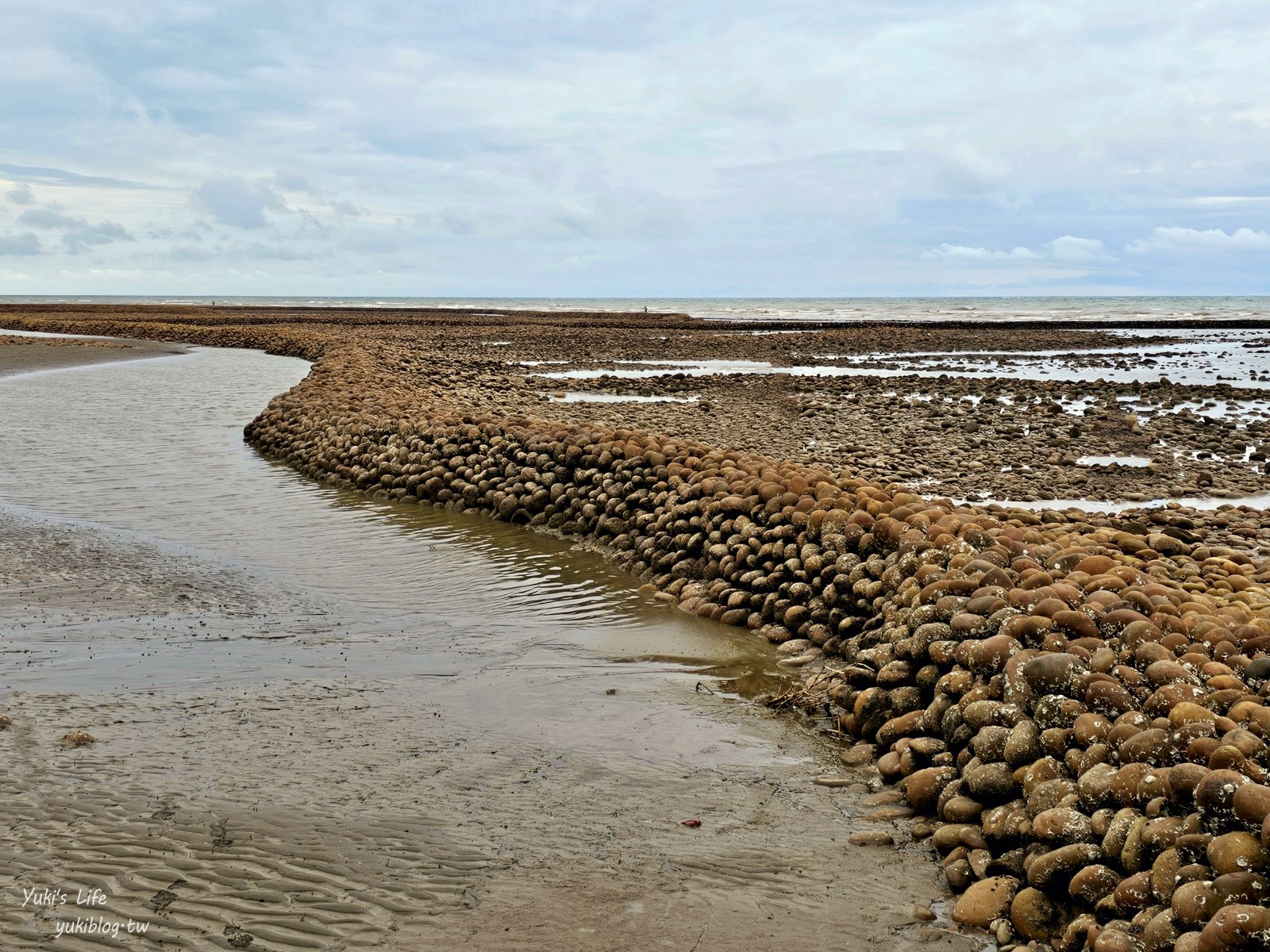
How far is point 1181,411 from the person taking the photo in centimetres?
2053

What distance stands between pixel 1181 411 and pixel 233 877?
20.9m

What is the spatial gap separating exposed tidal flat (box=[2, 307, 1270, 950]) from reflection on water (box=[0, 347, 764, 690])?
132 mm

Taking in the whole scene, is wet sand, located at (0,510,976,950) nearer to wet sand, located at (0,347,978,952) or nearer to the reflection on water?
wet sand, located at (0,347,978,952)

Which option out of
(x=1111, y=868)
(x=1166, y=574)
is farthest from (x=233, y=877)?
(x=1166, y=574)

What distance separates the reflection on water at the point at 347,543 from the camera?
782 cm

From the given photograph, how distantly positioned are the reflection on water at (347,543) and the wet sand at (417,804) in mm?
440

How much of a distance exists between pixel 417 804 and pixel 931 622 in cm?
329

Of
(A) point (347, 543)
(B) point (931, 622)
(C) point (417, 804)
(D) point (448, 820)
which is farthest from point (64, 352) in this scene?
(B) point (931, 622)

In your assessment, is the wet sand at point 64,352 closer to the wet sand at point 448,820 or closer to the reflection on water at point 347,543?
the reflection on water at point 347,543

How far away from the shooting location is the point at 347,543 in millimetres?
10609

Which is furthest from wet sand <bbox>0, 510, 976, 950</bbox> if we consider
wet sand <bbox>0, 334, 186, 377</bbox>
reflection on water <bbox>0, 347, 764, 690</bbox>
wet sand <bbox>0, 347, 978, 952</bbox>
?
wet sand <bbox>0, 334, 186, 377</bbox>

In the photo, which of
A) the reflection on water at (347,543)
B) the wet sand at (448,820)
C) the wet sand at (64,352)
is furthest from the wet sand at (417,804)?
the wet sand at (64,352)

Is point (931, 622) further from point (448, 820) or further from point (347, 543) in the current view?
point (347, 543)

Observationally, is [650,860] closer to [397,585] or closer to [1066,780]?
[1066,780]
